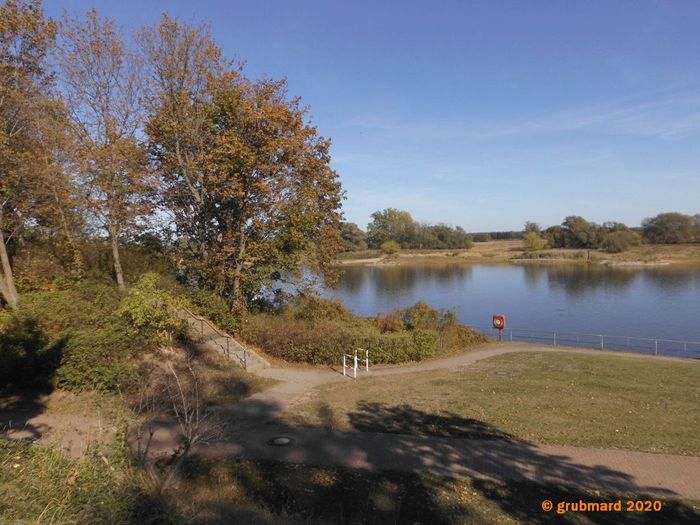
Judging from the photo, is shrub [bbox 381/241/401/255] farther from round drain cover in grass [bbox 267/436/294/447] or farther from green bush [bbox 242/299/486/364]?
round drain cover in grass [bbox 267/436/294/447]

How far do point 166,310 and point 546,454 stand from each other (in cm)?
1108

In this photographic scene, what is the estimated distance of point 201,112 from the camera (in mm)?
22062

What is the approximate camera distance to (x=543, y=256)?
330 feet

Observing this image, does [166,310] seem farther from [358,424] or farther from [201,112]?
[201,112]

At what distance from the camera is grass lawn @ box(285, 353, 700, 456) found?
36.7 ft

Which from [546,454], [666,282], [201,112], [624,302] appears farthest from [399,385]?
[666,282]

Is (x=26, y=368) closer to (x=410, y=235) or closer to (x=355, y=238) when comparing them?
(x=355, y=238)

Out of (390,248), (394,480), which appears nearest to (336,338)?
(394,480)

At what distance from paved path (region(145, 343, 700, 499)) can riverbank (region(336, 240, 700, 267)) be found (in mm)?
82207

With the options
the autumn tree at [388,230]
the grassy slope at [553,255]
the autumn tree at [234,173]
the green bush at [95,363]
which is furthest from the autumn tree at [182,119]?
the autumn tree at [388,230]

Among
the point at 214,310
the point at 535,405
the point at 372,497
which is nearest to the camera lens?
the point at 372,497

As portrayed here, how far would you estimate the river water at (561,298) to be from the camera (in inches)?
1404

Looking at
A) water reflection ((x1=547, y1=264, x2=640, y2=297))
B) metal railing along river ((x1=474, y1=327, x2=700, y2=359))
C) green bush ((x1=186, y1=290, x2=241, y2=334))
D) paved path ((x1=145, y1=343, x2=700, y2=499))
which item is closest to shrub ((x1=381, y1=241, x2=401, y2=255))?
water reflection ((x1=547, y1=264, x2=640, y2=297))

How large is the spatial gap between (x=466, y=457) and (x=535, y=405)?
14.4 ft
